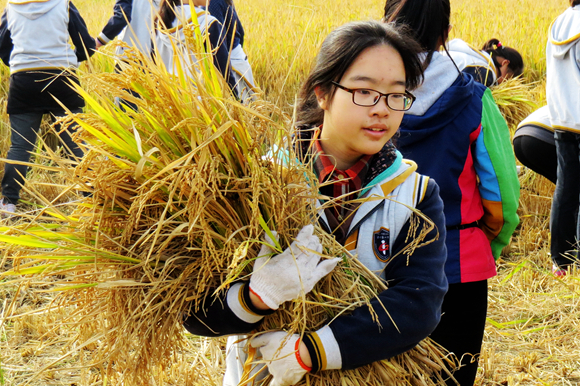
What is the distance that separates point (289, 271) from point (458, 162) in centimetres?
93

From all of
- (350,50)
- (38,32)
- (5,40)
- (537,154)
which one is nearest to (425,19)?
(350,50)

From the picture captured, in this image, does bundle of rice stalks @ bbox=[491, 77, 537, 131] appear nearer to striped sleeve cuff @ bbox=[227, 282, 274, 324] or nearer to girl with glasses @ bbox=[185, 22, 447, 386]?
girl with glasses @ bbox=[185, 22, 447, 386]

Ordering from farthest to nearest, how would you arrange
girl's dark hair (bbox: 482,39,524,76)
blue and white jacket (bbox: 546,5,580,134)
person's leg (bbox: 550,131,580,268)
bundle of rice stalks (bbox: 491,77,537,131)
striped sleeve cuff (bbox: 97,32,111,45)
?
girl's dark hair (bbox: 482,39,524,76) < bundle of rice stalks (bbox: 491,77,537,131) < striped sleeve cuff (bbox: 97,32,111,45) < person's leg (bbox: 550,131,580,268) < blue and white jacket (bbox: 546,5,580,134)

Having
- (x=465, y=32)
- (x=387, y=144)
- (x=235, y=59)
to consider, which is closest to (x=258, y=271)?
(x=387, y=144)

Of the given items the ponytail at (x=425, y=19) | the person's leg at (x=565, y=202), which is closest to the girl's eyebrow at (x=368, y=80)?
the ponytail at (x=425, y=19)

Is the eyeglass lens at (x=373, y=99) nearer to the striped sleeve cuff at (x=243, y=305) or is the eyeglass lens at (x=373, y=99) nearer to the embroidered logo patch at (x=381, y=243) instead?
the embroidered logo patch at (x=381, y=243)

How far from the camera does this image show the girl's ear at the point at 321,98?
138cm

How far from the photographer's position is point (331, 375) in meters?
1.19

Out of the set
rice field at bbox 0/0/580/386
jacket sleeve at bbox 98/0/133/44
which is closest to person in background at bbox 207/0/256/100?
rice field at bbox 0/0/580/386

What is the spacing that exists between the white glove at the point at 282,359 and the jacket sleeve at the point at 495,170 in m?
0.97

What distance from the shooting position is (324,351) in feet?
3.67

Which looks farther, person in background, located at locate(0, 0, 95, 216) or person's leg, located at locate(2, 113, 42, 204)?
person's leg, located at locate(2, 113, 42, 204)

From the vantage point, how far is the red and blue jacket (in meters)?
1.76

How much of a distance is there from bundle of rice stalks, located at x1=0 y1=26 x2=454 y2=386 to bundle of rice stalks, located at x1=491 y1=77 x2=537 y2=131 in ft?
12.2
